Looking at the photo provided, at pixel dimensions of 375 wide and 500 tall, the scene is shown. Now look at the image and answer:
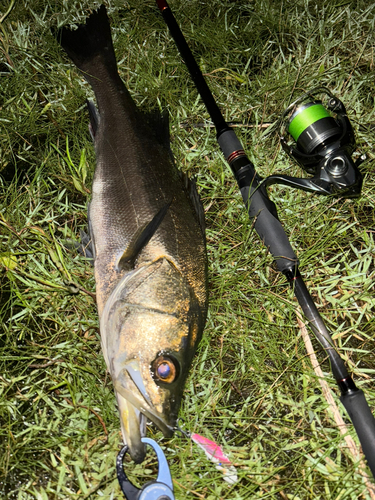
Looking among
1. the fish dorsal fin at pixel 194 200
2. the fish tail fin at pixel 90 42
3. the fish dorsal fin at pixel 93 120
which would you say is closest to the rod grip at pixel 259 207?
the fish dorsal fin at pixel 194 200


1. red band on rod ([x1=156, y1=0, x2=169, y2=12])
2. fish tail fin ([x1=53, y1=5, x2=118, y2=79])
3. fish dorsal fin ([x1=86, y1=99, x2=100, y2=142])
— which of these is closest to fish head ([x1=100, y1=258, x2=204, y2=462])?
fish dorsal fin ([x1=86, y1=99, x2=100, y2=142])

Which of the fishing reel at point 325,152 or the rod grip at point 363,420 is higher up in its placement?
the fishing reel at point 325,152

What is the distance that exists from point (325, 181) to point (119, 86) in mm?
1754

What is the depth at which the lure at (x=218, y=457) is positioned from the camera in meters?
2.33

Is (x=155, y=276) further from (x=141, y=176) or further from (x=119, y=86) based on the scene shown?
(x=119, y=86)

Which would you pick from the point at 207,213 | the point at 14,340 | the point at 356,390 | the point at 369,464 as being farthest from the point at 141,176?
the point at 369,464

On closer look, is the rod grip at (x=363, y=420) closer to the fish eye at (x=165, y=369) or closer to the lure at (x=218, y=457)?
the lure at (x=218, y=457)

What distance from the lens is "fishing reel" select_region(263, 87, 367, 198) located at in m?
2.67

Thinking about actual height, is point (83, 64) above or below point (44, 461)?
above

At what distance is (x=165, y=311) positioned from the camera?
2100 millimetres

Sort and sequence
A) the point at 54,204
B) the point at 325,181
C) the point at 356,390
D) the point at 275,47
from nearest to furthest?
1. the point at 356,390
2. the point at 325,181
3. the point at 54,204
4. the point at 275,47

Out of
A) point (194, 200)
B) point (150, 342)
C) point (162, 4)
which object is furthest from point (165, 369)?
point (162, 4)

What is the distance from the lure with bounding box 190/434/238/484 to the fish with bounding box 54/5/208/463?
46 cm

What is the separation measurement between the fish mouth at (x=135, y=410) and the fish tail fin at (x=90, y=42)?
2407mm
